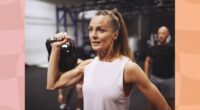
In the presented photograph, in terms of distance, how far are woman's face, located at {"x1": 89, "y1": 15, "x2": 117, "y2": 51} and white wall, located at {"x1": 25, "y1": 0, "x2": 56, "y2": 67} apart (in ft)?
23.2

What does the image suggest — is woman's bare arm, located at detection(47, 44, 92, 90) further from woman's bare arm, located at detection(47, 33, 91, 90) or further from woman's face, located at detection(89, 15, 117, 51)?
woman's face, located at detection(89, 15, 117, 51)

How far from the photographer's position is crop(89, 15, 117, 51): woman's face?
109 cm

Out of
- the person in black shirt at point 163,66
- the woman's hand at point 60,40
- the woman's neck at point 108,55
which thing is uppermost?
the woman's hand at point 60,40

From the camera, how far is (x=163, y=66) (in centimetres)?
A: 281

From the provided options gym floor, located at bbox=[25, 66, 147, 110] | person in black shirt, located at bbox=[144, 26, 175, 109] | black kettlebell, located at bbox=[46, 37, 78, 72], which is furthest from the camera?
gym floor, located at bbox=[25, 66, 147, 110]

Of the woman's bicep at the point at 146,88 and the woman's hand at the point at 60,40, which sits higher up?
the woman's hand at the point at 60,40

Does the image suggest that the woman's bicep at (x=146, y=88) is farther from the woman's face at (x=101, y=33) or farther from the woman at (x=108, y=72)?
the woman's face at (x=101, y=33)

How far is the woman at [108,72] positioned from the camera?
1108mm

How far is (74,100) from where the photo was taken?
403cm
